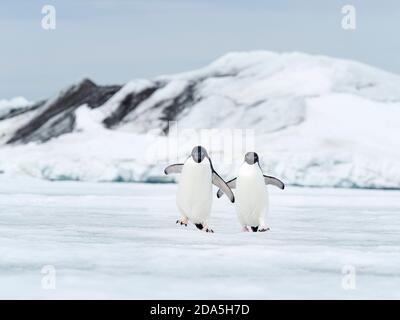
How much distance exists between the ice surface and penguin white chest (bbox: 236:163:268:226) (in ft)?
0.60

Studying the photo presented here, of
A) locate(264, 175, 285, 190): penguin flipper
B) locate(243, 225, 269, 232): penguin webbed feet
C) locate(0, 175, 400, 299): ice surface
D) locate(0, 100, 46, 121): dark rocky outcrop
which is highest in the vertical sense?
locate(0, 100, 46, 121): dark rocky outcrop

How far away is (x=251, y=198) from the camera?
7.92 m

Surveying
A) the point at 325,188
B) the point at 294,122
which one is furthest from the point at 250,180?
the point at 294,122

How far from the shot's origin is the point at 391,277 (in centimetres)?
545

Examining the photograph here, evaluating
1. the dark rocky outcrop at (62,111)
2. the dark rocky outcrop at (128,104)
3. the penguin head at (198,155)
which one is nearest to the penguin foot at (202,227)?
the penguin head at (198,155)

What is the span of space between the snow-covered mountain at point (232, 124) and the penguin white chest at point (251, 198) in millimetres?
11233

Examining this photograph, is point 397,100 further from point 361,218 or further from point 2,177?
point 361,218

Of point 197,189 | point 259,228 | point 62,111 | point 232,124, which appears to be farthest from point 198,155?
point 62,111

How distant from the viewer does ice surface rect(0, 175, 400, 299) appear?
4.93 m

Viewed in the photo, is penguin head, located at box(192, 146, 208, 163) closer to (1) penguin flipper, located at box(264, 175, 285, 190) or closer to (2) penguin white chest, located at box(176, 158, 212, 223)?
(2) penguin white chest, located at box(176, 158, 212, 223)

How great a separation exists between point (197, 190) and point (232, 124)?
17.7m

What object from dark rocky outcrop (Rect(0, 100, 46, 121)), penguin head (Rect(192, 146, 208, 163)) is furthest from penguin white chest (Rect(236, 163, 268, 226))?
dark rocky outcrop (Rect(0, 100, 46, 121))

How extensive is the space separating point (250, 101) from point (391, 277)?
21253 millimetres

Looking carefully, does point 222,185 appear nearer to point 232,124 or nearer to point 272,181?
point 272,181
